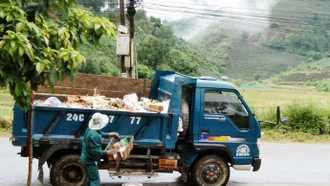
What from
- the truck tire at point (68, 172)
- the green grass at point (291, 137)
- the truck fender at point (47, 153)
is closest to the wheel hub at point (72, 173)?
the truck tire at point (68, 172)

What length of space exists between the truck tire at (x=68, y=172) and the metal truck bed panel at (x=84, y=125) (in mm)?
401

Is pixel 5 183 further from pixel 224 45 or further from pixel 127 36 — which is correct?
pixel 224 45

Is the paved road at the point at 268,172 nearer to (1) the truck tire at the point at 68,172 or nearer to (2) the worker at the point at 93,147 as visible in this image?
(1) the truck tire at the point at 68,172

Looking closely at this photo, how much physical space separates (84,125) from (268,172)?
16.0ft

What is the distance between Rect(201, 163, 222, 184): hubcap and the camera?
28.8 feet

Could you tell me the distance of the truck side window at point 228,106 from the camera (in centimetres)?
873

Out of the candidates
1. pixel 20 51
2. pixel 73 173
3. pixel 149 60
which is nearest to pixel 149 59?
pixel 149 60

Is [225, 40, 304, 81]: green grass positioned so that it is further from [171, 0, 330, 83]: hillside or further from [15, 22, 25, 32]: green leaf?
[15, 22, 25, 32]: green leaf

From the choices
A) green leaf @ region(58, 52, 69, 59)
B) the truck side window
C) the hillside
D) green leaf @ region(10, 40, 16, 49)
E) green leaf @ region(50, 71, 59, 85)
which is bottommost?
the truck side window

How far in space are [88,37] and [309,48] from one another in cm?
5360

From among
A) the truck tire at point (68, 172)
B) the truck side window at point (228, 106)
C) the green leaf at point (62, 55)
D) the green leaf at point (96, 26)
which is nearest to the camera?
the green leaf at point (62, 55)

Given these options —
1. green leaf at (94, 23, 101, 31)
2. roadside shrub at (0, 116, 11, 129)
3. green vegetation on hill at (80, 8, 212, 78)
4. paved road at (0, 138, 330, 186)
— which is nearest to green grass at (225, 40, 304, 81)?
green vegetation on hill at (80, 8, 212, 78)

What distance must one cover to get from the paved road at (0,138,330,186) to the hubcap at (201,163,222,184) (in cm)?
75

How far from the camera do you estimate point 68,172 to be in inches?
322
